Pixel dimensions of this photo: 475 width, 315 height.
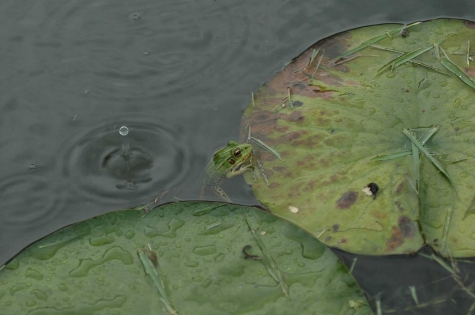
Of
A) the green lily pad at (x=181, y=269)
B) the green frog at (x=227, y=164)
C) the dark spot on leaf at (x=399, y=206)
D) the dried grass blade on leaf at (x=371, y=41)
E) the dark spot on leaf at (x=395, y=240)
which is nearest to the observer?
the green lily pad at (x=181, y=269)

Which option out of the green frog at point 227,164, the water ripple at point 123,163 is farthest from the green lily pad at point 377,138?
the water ripple at point 123,163

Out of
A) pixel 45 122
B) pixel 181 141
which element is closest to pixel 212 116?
pixel 181 141

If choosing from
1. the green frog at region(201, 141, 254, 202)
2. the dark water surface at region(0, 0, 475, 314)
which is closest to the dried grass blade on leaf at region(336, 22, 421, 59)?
the dark water surface at region(0, 0, 475, 314)

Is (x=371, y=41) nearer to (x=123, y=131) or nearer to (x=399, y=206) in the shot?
(x=399, y=206)

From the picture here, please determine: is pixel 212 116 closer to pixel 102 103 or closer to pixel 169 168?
pixel 169 168

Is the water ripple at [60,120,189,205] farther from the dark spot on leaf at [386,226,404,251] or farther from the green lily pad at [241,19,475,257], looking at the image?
the dark spot on leaf at [386,226,404,251]

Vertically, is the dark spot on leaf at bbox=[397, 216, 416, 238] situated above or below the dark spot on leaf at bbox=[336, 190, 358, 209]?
below

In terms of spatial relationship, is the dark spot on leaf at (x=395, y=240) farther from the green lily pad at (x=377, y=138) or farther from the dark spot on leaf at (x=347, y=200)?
the dark spot on leaf at (x=347, y=200)
